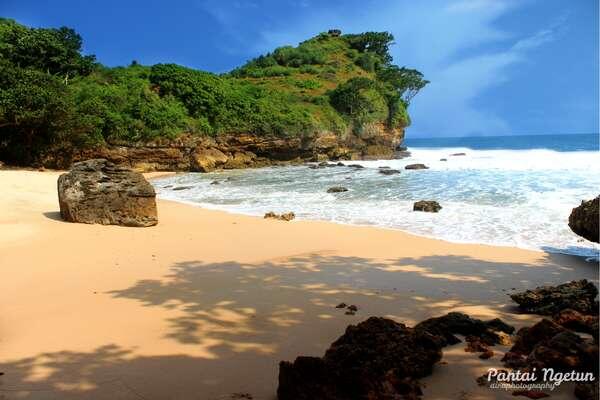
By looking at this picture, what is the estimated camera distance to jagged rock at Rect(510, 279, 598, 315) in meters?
4.12

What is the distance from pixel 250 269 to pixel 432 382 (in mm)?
4026

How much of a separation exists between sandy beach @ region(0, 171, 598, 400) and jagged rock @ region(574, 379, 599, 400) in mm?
94

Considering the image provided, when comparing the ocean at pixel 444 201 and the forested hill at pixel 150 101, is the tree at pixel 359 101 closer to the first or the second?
the forested hill at pixel 150 101

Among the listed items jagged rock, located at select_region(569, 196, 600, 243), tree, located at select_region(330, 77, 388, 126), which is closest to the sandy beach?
jagged rock, located at select_region(569, 196, 600, 243)

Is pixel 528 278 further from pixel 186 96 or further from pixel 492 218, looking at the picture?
pixel 186 96

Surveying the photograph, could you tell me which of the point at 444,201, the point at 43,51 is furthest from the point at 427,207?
the point at 43,51

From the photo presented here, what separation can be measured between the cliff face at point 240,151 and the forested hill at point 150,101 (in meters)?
0.50

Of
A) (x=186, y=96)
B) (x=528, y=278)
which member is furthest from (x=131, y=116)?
(x=528, y=278)

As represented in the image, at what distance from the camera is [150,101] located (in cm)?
3072

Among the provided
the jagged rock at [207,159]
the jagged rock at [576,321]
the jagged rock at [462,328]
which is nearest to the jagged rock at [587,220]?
the jagged rock at [576,321]

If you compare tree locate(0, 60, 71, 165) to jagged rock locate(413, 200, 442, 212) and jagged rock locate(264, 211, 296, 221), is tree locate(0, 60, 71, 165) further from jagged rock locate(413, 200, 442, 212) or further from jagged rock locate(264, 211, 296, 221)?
jagged rock locate(413, 200, 442, 212)

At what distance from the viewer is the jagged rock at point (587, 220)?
6.31m

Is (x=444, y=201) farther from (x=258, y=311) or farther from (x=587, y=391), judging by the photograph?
(x=587, y=391)

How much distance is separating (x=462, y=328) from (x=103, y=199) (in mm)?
8605
